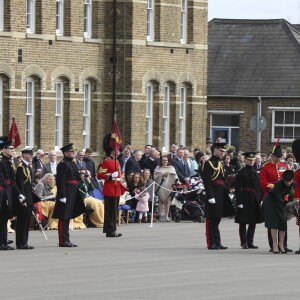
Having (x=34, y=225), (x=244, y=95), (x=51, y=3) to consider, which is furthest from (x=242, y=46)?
(x=34, y=225)

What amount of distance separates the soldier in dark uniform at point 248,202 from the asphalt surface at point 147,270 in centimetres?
38

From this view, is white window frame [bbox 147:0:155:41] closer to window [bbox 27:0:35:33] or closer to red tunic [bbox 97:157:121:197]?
window [bbox 27:0:35:33]

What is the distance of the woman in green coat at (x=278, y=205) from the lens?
26859 millimetres

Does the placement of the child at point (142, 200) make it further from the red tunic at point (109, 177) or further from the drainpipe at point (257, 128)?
the drainpipe at point (257, 128)

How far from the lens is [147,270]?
23.1 meters

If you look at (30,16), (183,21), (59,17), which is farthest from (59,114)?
(183,21)

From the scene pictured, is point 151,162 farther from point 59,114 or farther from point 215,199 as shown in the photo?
point 215,199

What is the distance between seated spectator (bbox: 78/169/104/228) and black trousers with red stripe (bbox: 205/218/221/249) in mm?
7045

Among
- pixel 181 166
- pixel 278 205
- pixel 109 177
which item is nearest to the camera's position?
pixel 278 205

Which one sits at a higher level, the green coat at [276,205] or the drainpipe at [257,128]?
the drainpipe at [257,128]

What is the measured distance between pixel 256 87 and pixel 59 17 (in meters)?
18.7

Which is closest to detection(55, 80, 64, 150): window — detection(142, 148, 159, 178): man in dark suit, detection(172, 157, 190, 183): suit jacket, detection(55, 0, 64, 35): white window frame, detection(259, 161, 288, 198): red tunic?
detection(55, 0, 64, 35): white window frame

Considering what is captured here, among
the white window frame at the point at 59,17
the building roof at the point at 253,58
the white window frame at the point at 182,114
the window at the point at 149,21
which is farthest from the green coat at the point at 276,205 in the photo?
the building roof at the point at 253,58

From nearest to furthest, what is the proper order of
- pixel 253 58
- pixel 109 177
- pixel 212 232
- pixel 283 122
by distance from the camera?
pixel 212 232
pixel 109 177
pixel 283 122
pixel 253 58
